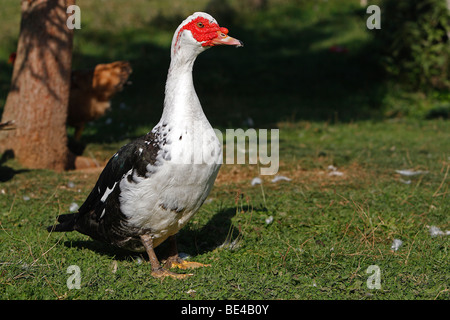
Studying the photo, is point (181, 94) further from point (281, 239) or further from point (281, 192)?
point (281, 192)

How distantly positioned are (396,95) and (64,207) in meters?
9.01

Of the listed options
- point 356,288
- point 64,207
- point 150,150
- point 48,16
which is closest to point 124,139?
point 48,16

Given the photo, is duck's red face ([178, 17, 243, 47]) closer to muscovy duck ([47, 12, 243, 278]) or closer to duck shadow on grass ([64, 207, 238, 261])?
muscovy duck ([47, 12, 243, 278])

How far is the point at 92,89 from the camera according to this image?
9.51 m

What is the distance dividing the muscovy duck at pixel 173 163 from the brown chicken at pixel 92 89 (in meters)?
4.93

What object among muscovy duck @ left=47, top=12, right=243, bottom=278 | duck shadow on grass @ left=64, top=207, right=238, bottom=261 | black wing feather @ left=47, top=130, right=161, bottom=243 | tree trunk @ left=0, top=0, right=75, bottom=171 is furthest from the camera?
tree trunk @ left=0, top=0, right=75, bottom=171

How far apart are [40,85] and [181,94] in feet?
13.9

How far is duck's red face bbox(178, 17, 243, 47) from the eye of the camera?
443cm

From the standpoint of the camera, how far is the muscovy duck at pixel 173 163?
14.3ft

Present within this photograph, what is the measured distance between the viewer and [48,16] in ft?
26.2

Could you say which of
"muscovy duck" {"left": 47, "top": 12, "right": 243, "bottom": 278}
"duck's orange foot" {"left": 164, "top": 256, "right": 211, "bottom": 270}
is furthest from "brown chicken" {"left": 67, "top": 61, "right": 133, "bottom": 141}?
"duck's orange foot" {"left": 164, "top": 256, "right": 211, "bottom": 270}

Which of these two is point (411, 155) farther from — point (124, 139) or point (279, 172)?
point (124, 139)

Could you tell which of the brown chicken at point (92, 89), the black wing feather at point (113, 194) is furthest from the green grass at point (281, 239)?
the brown chicken at point (92, 89)

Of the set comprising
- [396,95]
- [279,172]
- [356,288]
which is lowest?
[356,288]
